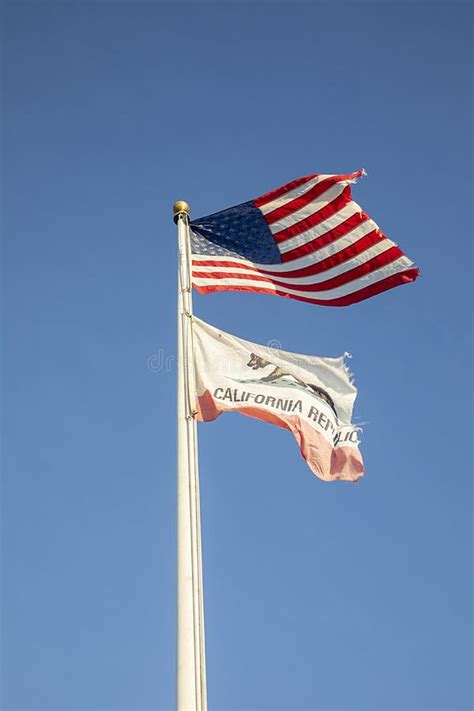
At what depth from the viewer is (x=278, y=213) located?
792 inches

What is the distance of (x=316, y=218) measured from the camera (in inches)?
793

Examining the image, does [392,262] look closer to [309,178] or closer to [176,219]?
[309,178]

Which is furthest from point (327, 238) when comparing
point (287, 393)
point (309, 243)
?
point (287, 393)

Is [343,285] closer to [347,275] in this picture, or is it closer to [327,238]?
[347,275]

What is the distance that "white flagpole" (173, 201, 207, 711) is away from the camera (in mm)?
14477

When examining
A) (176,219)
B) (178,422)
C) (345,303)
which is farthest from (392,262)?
(178,422)

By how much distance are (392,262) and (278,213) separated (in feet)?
7.16

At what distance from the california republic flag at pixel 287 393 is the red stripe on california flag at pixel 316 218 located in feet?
8.94

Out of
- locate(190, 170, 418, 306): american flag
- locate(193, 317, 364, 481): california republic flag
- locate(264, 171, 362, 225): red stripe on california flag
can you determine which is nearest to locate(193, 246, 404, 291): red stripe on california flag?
locate(190, 170, 418, 306): american flag

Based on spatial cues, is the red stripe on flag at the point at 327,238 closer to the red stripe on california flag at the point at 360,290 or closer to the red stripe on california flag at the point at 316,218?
the red stripe on california flag at the point at 316,218

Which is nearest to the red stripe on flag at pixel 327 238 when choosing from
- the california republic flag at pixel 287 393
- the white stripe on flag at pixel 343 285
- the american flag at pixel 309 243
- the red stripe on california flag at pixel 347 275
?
the american flag at pixel 309 243

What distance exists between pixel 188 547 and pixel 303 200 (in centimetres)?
742

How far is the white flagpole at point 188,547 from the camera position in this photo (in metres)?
14.5

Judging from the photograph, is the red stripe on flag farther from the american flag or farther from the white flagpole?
the white flagpole
